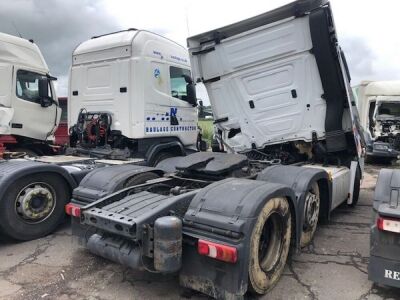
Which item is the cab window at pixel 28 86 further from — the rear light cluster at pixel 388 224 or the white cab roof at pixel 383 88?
the white cab roof at pixel 383 88

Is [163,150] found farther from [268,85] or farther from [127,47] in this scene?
[268,85]

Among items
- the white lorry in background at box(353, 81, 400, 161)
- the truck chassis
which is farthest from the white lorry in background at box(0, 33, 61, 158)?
the white lorry in background at box(353, 81, 400, 161)

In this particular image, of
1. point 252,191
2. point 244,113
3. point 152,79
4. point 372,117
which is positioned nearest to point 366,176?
point 372,117

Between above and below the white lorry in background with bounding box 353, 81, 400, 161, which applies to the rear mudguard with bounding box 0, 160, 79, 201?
below

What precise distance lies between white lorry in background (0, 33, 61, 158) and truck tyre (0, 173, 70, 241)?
2256mm

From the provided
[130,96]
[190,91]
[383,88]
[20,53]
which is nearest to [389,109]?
[383,88]

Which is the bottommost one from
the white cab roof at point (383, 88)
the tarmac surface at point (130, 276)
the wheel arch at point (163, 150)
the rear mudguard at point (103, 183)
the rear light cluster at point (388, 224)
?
the tarmac surface at point (130, 276)

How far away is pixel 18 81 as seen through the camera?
7.08m

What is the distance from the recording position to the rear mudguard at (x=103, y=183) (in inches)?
155

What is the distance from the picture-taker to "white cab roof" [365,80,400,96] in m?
13.6

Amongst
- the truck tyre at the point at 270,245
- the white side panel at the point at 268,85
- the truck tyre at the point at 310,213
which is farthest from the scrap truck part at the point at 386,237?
the white side panel at the point at 268,85

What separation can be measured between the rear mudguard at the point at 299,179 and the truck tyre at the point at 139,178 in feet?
3.91

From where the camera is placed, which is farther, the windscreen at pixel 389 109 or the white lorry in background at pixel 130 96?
the windscreen at pixel 389 109

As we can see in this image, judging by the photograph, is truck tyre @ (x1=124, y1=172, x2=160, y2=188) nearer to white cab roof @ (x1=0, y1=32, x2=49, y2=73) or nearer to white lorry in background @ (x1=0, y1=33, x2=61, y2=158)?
white lorry in background @ (x1=0, y1=33, x2=61, y2=158)
